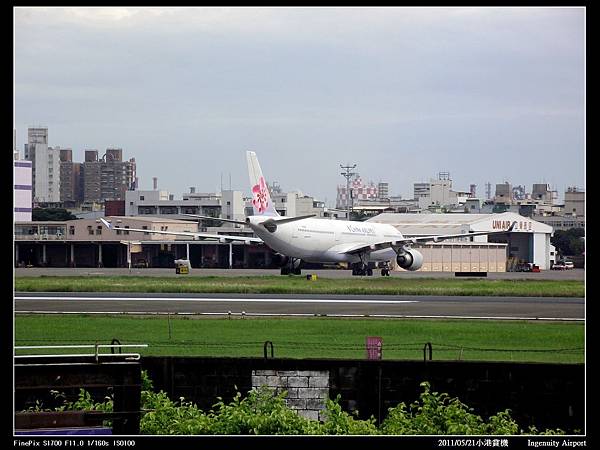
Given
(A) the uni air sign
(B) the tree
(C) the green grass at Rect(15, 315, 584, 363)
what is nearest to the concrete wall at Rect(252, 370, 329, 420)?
(C) the green grass at Rect(15, 315, 584, 363)

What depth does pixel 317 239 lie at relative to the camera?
2992 inches

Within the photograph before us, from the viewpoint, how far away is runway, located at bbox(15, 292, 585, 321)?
39.4m

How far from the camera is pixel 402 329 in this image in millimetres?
32906

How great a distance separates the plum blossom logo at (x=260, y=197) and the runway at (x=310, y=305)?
22.9 m

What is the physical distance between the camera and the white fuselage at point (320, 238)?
73625mm

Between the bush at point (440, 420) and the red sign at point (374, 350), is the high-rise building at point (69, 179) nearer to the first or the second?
the red sign at point (374, 350)

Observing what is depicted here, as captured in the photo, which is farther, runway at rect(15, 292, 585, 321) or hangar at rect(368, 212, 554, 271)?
hangar at rect(368, 212, 554, 271)

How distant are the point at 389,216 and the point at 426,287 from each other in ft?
239

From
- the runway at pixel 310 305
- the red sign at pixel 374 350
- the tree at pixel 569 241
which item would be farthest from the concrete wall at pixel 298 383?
the tree at pixel 569 241

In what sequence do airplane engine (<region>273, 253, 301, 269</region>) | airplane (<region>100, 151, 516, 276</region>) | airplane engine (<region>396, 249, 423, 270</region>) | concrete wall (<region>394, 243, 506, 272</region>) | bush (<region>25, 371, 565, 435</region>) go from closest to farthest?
bush (<region>25, 371, 565, 435</region>)
airplane (<region>100, 151, 516, 276</region>)
airplane engine (<region>396, 249, 423, 270</region>)
airplane engine (<region>273, 253, 301, 269</region>)
concrete wall (<region>394, 243, 506, 272</region>)

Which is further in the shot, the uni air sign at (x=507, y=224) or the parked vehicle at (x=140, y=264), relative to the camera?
the uni air sign at (x=507, y=224)

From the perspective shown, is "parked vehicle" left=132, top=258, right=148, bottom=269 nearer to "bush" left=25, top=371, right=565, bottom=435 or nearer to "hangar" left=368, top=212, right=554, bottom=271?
"hangar" left=368, top=212, right=554, bottom=271
